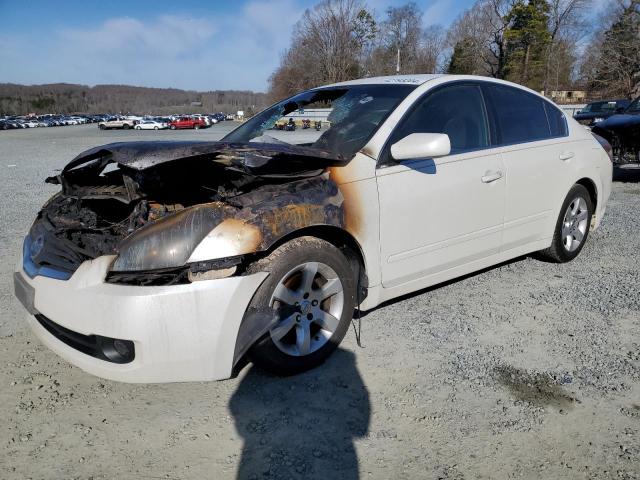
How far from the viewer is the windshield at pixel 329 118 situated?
10.4 feet

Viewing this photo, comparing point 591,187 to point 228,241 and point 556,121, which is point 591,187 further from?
point 228,241

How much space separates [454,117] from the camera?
3.48 m

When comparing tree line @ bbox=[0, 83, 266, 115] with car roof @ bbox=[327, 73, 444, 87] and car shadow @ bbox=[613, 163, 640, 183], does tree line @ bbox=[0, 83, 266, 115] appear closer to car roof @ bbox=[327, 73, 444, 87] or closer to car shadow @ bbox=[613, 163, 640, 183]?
car shadow @ bbox=[613, 163, 640, 183]

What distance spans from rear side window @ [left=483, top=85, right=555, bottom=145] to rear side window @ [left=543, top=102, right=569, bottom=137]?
62 millimetres

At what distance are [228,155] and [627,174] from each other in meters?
10.3

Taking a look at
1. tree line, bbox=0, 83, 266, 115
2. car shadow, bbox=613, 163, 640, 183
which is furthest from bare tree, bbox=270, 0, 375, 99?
tree line, bbox=0, 83, 266, 115

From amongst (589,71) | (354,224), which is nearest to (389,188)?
(354,224)

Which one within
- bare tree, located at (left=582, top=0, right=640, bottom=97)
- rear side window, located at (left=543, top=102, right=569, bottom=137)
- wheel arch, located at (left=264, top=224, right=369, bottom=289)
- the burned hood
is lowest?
wheel arch, located at (left=264, top=224, right=369, bottom=289)

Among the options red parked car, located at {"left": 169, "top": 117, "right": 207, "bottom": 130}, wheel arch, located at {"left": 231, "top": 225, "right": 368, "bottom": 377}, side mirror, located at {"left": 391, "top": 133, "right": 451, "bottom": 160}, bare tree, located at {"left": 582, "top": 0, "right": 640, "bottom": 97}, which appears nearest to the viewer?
wheel arch, located at {"left": 231, "top": 225, "right": 368, "bottom": 377}

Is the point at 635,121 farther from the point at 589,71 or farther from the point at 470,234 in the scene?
the point at 589,71

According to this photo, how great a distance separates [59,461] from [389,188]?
2132 millimetres

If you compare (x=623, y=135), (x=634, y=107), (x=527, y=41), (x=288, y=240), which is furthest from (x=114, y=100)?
(x=288, y=240)

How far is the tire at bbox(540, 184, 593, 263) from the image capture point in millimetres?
4238

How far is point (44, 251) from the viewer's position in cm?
263
